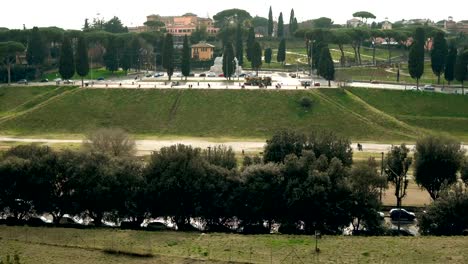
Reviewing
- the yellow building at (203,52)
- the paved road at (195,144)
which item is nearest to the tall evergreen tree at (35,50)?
the yellow building at (203,52)

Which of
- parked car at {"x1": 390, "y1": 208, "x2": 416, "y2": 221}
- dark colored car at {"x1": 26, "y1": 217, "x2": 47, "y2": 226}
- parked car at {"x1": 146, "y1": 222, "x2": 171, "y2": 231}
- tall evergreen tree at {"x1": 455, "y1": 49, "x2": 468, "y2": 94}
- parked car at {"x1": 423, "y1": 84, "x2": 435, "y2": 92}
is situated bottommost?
parked car at {"x1": 390, "y1": 208, "x2": 416, "y2": 221}

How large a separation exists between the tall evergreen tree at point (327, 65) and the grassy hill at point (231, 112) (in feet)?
9.92

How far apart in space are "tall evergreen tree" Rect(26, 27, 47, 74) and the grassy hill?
1317 centimetres

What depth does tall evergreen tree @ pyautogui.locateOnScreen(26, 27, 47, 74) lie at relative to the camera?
254ft

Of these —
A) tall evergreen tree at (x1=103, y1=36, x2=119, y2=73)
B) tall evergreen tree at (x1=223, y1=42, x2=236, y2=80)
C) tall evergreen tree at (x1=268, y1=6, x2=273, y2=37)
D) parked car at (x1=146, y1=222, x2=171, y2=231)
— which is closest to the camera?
parked car at (x1=146, y1=222, x2=171, y2=231)

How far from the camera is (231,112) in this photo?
58.6 m

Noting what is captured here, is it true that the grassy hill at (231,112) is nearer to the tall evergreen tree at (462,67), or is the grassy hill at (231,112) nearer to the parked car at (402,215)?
the tall evergreen tree at (462,67)

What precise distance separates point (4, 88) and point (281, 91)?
3062 centimetres

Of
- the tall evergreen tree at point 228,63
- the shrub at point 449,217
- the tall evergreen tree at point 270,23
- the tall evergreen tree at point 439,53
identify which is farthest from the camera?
the tall evergreen tree at point 270,23

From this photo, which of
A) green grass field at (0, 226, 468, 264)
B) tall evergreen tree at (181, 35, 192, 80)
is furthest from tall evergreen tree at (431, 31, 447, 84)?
green grass field at (0, 226, 468, 264)

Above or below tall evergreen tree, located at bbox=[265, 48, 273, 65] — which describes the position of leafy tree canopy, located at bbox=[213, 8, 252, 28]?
above

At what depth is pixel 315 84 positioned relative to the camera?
66938mm

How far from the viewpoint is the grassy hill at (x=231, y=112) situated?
55.5 m

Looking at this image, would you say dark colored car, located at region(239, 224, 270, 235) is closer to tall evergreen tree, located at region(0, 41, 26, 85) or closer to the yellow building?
tall evergreen tree, located at region(0, 41, 26, 85)
